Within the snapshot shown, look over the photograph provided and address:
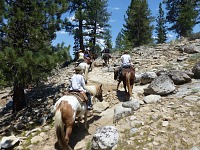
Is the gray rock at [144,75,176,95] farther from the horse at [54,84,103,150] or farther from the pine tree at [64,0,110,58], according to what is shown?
the pine tree at [64,0,110,58]

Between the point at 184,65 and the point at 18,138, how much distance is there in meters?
10.1

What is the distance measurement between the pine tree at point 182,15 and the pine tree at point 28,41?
976 inches

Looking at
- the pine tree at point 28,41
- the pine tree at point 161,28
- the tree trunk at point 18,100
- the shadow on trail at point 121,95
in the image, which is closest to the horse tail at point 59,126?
the pine tree at point 28,41

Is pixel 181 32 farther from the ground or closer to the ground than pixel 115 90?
farther from the ground

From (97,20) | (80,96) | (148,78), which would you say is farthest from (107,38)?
(80,96)

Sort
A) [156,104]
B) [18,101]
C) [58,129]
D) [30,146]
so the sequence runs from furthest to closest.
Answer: [18,101]
[156,104]
[30,146]
[58,129]

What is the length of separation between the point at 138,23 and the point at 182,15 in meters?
6.17

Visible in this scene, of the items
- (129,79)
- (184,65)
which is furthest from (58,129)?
(184,65)

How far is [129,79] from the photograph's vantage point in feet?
32.0

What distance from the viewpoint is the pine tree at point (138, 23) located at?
34.0m

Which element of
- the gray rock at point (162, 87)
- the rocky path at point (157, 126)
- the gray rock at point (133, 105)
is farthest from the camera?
the gray rock at point (162, 87)

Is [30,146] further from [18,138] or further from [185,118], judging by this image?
[185,118]

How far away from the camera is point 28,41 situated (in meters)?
10.7

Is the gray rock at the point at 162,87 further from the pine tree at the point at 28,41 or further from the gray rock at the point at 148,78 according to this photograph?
the pine tree at the point at 28,41
